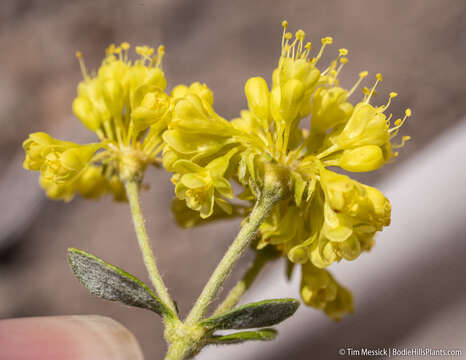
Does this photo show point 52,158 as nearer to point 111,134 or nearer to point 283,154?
point 111,134

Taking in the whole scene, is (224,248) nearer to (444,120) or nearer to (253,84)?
(444,120)

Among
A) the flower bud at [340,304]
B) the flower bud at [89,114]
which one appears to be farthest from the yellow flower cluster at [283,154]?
the flower bud at [340,304]

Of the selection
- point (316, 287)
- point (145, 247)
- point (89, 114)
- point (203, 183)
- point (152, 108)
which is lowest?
point (316, 287)

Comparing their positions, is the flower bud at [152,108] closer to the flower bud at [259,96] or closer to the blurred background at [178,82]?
the flower bud at [259,96]

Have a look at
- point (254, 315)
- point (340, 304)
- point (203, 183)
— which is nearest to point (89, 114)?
point (203, 183)

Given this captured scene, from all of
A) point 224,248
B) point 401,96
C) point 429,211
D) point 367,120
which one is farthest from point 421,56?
point 367,120

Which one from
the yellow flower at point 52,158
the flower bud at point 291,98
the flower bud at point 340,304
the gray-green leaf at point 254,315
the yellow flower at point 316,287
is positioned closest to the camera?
the gray-green leaf at point 254,315
